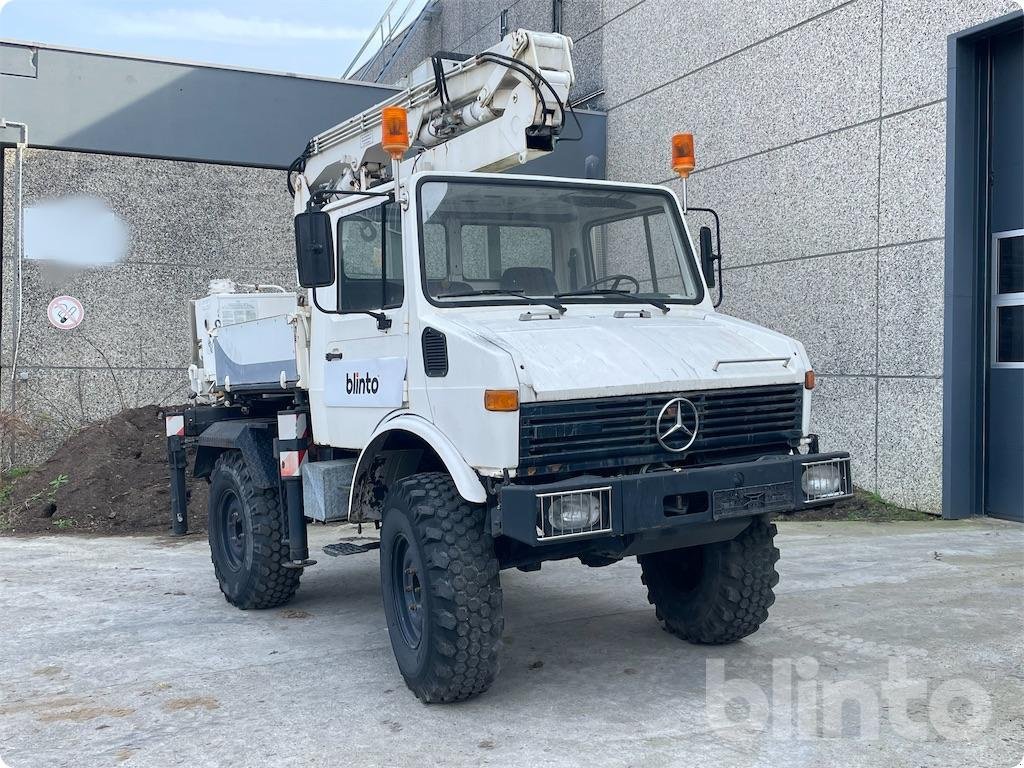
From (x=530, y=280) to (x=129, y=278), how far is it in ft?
27.5

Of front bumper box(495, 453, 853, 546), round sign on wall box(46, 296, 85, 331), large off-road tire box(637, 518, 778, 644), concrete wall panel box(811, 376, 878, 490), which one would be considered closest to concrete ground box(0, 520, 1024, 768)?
large off-road tire box(637, 518, 778, 644)

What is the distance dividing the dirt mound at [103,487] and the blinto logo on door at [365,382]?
4933 mm

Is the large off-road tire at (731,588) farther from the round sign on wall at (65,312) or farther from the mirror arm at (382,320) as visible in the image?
the round sign on wall at (65,312)

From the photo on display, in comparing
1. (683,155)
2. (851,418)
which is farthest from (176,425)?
(851,418)

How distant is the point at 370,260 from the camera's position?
5457mm

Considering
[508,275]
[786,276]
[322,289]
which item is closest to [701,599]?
[508,275]

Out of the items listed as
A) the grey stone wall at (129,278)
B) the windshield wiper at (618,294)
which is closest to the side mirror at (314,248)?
the windshield wiper at (618,294)

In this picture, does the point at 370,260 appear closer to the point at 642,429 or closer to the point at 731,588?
the point at 642,429

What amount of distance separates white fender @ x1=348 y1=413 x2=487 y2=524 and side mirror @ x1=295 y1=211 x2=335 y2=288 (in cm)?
80

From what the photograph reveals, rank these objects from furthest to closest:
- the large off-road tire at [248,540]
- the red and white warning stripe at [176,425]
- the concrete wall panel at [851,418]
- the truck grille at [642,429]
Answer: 1. the concrete wall panel at [851,418]
2. the red and white warning stripe at [176,425]
3. the large off-road tire at [248,540]
4. the truck grille at [642,429]

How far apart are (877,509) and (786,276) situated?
2.69m

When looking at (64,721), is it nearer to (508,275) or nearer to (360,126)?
(508,275)

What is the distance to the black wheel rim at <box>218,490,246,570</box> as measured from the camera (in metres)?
6.78

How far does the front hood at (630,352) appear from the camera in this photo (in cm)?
441
